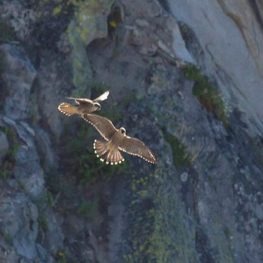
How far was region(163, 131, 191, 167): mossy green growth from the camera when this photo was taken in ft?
55.2

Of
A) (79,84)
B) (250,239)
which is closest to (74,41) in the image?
(79,84)

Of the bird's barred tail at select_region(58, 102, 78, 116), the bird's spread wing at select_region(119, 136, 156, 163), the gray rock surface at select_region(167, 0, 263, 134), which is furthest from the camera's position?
the gray rock surface at select_region(167, 0, 263, 134)

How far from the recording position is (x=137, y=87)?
17203 millimetres

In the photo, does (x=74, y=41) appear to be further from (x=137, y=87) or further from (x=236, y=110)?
(x=236, y=110)

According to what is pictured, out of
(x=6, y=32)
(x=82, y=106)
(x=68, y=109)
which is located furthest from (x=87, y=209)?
(x=6, y=32)

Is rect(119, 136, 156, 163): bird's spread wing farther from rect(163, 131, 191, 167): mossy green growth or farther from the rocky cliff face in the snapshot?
rect(163, 131, 191, 167): mossy green growth

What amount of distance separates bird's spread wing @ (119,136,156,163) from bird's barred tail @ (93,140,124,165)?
0.55 ft

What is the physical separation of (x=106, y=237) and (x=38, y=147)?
1.12 m

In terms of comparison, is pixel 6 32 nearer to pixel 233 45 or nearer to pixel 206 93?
pixel 206 93

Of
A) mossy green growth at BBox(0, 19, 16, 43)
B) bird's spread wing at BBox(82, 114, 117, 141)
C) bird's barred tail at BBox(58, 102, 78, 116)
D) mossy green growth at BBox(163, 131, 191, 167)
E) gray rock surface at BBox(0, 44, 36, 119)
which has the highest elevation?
bird's spread wing at BBox(82, 114, 117, 141)

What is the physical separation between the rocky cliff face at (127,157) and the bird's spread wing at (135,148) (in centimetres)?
99

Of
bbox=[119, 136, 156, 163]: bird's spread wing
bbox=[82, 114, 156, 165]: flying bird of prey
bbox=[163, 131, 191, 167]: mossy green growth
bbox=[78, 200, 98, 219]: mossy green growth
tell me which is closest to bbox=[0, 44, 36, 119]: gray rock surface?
bbox=[78, 200, 98, 219]: mossy green growth

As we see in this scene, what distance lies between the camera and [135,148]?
14758 millimetres

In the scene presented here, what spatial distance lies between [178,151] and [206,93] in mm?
1315
